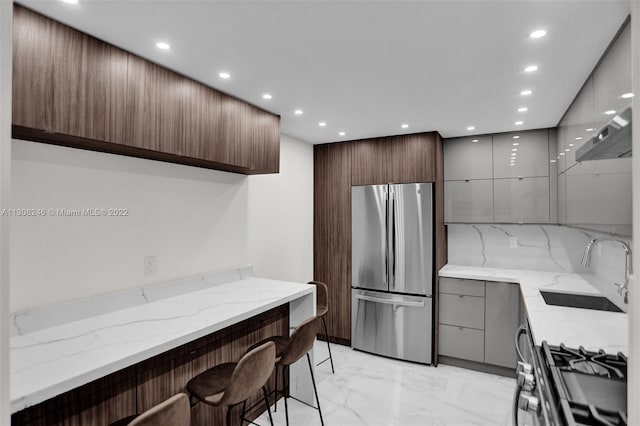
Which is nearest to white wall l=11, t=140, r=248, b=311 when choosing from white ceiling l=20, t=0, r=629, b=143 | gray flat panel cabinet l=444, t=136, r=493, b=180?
white ceiling l=20, t=0, r=629, b=143

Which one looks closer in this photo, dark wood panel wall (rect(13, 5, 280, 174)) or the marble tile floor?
dark wood panel wall (rect(13, 5, 280, 174))

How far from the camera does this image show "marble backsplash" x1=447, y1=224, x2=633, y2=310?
3.36 m

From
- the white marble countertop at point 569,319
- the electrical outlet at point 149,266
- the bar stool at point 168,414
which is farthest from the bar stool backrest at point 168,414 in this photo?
the white marble countertop at point 569,319

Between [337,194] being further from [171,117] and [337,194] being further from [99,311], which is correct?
[99,311]

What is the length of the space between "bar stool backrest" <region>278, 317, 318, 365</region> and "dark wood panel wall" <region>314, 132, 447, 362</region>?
186cm

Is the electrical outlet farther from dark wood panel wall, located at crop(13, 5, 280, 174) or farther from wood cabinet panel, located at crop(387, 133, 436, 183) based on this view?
wood cabinet panel, located at crop(387, 133, 436, 183)

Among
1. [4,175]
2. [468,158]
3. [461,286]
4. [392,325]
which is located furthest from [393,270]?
[4,175]

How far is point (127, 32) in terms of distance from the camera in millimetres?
1688

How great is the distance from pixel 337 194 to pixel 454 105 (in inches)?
68.3

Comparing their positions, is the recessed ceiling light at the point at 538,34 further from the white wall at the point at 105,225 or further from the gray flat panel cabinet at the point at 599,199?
the white wall at the point at 105,225

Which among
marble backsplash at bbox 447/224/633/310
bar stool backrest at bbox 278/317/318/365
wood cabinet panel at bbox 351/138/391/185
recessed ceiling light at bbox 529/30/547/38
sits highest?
recessed ceiling light at bbox 529/30/547/38

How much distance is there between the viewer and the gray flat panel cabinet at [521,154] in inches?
136

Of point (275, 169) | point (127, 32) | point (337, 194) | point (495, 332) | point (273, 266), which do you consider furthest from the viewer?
point (337, 194)

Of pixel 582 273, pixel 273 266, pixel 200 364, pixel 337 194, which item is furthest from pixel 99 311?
pixel 582 273
